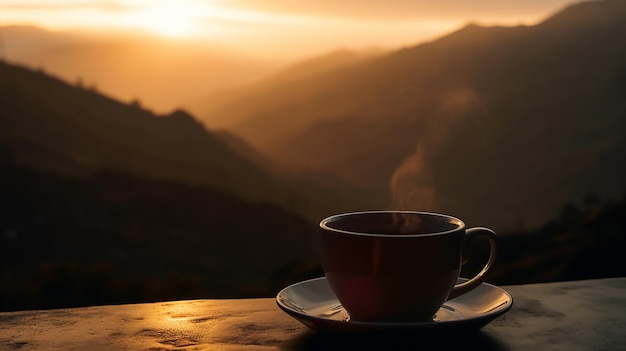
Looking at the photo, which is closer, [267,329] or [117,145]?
[267,329]

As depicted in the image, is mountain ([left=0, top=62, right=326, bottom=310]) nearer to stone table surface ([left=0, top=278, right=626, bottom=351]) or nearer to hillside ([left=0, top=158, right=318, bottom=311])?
hillside ([left=0, top=158, right=318, bottom=311])

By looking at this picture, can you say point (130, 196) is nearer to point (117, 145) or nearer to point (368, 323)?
point (117, 145)

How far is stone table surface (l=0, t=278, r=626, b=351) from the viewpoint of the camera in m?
0.82

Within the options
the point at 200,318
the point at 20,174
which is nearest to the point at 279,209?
the point at 20,174

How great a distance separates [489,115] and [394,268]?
50.3ft

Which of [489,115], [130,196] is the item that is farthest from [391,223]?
[130,196]

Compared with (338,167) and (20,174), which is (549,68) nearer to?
(338,167)

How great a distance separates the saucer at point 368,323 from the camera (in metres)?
0.77

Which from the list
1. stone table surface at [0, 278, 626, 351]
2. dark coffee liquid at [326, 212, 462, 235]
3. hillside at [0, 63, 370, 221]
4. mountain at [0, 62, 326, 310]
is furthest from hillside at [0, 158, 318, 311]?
dark coffee liquid at [326, 212, 462, 235]

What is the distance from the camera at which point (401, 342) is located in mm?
817

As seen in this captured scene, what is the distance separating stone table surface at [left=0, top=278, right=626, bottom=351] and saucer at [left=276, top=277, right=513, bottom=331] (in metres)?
0.02

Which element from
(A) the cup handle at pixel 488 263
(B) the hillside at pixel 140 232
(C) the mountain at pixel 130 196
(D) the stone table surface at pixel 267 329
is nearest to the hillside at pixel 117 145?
(C) the mountain at pixel 130 196

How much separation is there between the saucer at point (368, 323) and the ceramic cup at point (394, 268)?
3 centimetres

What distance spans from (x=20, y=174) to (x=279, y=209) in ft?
24.7
